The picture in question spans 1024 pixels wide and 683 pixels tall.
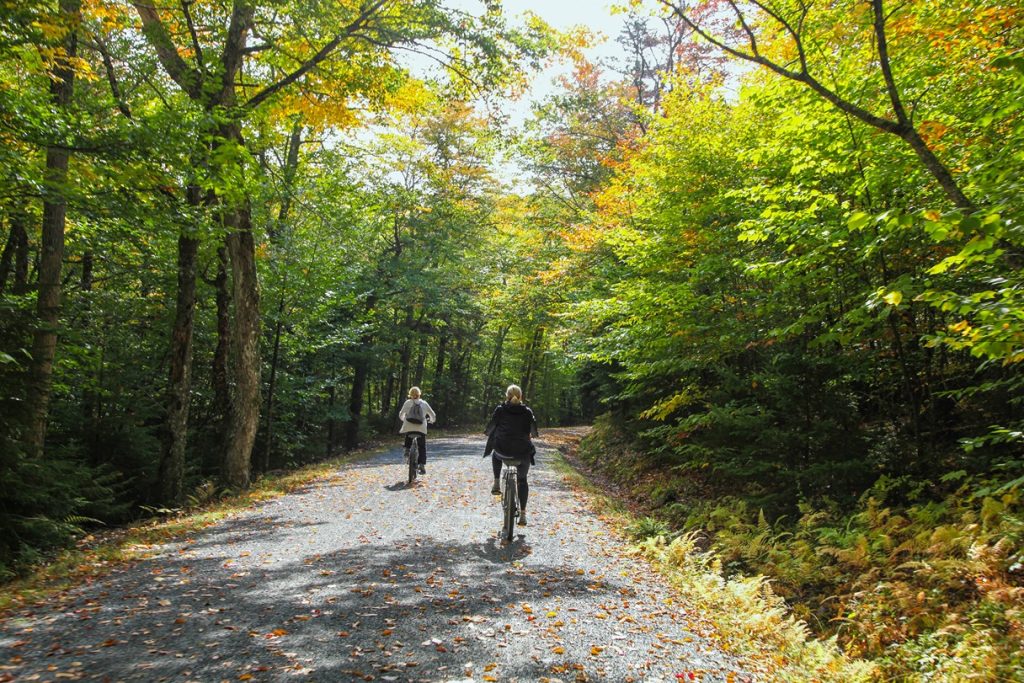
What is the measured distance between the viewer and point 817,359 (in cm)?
873

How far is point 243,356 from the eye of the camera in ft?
39.9

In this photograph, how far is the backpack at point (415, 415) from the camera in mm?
11945

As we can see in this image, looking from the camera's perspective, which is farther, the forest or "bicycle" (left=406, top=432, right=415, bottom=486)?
"bicycle" (left=406, top=432, right=415, bottom=486)

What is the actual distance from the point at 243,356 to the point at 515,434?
698cm

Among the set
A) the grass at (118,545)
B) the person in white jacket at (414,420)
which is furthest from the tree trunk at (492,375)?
the grass at (118,545)

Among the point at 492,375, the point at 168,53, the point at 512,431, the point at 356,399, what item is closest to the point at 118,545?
the point at 512,431

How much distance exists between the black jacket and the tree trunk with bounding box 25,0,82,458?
5992mm

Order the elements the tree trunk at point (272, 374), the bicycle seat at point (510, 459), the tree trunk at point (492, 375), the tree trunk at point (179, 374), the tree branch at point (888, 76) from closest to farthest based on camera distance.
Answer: the tree branch at point (888, 76) < the bicycle seat at point (510, 459) < the tree trunk at point (179, 374) < the tree trunk at point (272, 374) < the tree trunk at point (492, 375)

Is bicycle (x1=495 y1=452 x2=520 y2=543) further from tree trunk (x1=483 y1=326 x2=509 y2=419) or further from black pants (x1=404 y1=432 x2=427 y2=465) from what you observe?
tree trunk (x1=483 y1=326 x2=509 y2=419)

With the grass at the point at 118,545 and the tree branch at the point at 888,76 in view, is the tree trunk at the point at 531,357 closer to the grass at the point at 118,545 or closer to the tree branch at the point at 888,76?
the grass at the point at 118,545

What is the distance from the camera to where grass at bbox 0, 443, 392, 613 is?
18.9 ft

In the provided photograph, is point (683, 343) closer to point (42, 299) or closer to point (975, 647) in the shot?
point (975, 647)

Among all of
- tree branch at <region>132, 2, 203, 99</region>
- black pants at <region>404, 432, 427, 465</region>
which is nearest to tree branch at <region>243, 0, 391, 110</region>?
tree branch at <region>132, 2, 203, 99</region>

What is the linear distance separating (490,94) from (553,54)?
1.55 m
